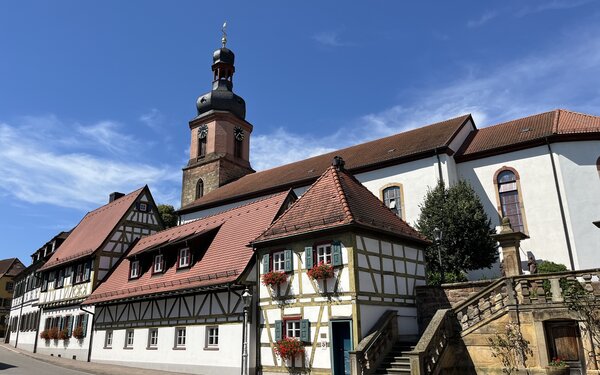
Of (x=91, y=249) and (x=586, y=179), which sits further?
(x=91, y=249)

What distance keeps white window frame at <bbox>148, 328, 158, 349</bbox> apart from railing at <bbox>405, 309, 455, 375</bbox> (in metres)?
11.5

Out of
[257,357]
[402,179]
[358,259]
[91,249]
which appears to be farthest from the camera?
[402,179]

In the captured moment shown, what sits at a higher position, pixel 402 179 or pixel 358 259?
pixel 402 179

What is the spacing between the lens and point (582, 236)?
24.2 metres

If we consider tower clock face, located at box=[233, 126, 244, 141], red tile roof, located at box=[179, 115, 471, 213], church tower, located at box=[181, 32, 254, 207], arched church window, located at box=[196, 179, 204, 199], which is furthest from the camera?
tower clock face, located at box=[233, 126, 244, 141]

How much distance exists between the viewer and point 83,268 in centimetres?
2759

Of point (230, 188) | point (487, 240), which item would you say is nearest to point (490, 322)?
point (487, 240)

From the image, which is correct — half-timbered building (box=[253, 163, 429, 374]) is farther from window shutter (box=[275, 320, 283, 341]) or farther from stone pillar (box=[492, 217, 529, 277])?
stone pillar (box=[492, 217, 529, 277])

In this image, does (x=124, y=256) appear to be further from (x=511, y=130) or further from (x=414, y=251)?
(x=511, y=130)

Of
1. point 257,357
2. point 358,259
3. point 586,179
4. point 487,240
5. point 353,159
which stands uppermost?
point 353,159

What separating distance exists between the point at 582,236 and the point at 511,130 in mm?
8533

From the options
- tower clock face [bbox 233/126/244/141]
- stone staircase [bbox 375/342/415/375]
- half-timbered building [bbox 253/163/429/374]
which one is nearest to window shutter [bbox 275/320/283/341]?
half-timbered building [bbox 253/163/429/374]

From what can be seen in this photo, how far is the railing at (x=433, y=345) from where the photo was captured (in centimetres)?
1219

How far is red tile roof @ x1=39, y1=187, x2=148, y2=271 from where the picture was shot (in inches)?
1097
